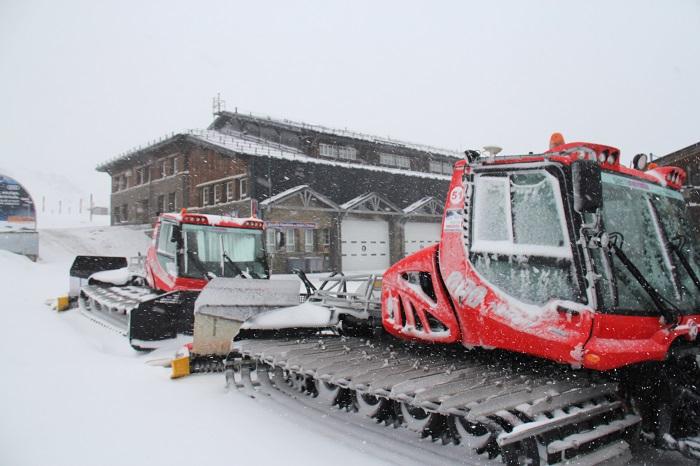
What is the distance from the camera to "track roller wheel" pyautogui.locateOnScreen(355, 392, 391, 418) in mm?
4449

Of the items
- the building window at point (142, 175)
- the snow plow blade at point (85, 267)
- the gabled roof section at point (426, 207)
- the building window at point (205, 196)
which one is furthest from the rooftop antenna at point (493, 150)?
the building window at point (142, 175)

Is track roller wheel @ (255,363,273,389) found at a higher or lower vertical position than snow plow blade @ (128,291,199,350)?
lower

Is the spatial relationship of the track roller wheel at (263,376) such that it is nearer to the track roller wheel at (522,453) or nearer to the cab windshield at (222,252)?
the track roller wheel at (522,453)

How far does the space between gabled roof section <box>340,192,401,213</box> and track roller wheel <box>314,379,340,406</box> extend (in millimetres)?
24551

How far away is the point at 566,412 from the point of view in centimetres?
317

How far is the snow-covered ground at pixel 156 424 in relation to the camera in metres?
3.92

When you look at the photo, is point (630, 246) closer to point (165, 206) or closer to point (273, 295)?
point (273, 295)

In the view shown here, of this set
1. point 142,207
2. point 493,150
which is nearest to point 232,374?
point 493,150

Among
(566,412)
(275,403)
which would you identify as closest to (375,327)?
(275,403)

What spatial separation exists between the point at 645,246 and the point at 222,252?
795cm

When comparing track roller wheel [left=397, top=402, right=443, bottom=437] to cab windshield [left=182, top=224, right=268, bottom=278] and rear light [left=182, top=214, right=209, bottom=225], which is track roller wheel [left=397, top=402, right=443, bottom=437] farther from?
rear light [left=182, top=214, right=209, bottom=225]

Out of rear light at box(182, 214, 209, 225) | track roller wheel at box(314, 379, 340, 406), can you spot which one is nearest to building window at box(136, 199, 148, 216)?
rear light at box(182, 214, 209, 225)

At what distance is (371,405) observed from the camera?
15.1ft

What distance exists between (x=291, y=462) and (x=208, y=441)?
857 mm
